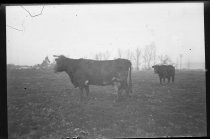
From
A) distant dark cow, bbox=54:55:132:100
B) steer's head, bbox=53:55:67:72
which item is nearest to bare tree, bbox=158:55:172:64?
distant dark cow, bbox=54:55:132:100

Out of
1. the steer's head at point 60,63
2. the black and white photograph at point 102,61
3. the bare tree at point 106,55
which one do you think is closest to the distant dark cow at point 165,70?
the black and white photograph at point 102,61

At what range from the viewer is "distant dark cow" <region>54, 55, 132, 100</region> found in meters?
3.99

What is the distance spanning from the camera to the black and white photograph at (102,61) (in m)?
3.80

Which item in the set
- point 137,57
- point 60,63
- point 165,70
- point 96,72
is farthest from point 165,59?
point 60,63

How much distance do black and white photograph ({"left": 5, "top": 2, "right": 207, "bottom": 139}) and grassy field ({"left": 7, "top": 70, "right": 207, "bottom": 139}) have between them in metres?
0.02

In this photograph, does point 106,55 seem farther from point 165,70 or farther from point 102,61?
point 165,70

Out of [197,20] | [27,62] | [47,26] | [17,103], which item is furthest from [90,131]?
[197,20]

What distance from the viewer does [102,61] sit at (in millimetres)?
4055

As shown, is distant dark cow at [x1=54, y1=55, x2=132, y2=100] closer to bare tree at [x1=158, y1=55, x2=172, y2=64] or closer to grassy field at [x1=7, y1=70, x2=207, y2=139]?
grassy field at [x1=7, y1=70, x2=207, y2=139]

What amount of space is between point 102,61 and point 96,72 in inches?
10.6

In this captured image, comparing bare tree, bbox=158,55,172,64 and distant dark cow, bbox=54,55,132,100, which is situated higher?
bare tree, bbox=158,55,172,64

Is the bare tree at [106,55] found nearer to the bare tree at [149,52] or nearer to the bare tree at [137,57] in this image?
the bare tree at [137,57]

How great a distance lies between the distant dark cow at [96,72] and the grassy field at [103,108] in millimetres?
126

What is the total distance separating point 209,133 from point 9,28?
4.09 m
